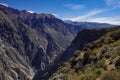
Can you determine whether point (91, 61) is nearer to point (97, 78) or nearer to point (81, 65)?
point (81, 65)

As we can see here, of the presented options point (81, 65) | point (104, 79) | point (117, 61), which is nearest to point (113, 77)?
point (104, 79)

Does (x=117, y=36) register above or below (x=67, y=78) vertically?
above

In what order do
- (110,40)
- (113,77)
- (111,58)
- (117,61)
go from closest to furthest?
(113,77)
(117,61)
(111,58)
(110,40)

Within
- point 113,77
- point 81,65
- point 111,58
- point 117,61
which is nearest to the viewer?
point 113,77

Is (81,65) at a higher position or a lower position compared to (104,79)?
lower

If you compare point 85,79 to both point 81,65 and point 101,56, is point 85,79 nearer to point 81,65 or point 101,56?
point 101,56

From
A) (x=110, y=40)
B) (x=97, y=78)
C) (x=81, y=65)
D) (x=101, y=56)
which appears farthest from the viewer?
(x=110, y=40)

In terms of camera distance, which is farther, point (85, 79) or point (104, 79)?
point (85, 79)

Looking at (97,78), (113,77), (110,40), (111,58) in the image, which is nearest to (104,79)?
(113,77)

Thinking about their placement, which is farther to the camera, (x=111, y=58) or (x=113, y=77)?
(x=111, y=58)
